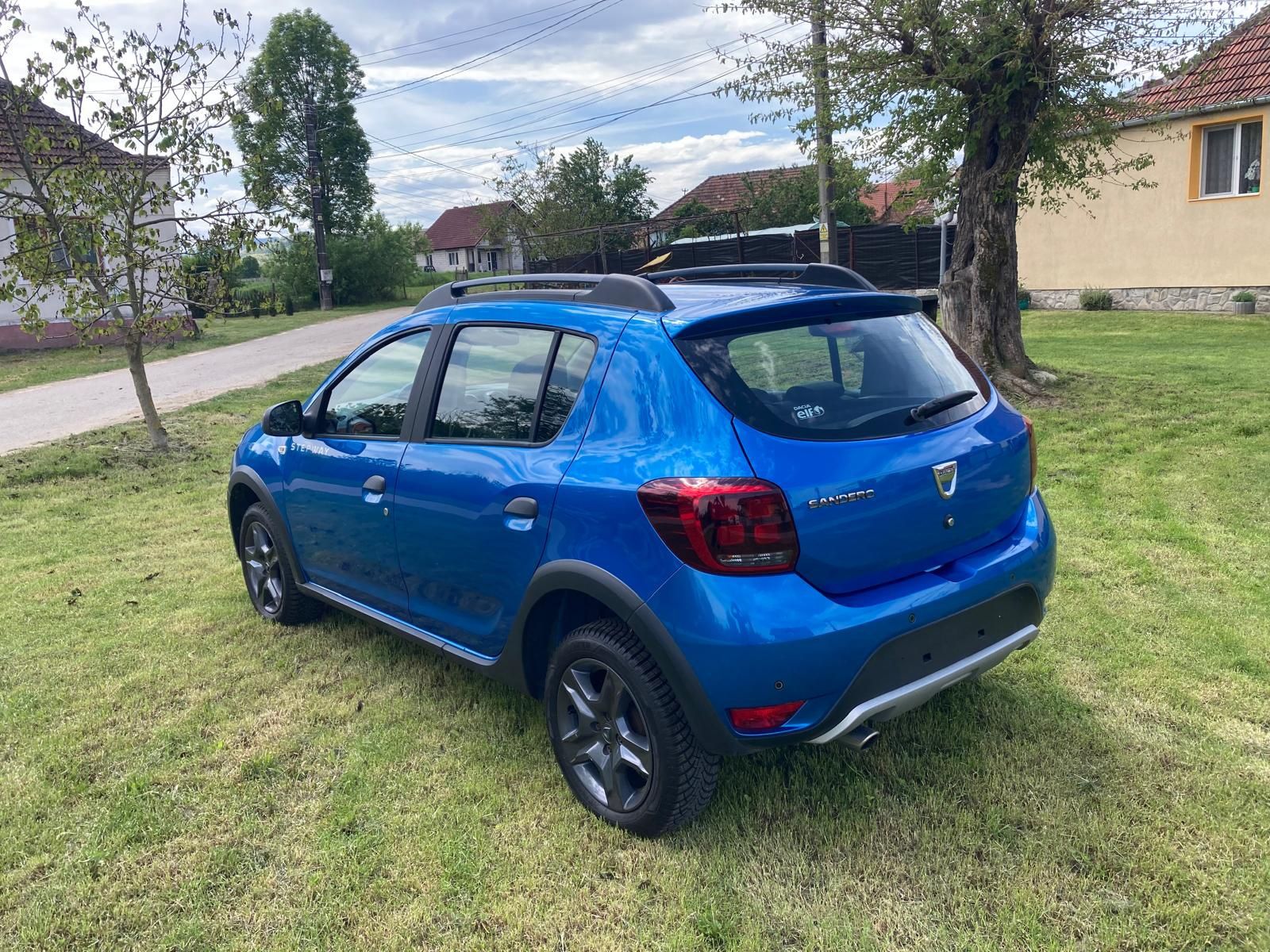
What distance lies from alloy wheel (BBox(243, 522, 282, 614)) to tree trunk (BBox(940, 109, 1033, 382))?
25.8 ft

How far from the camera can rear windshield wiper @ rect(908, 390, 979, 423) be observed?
9.81 ft

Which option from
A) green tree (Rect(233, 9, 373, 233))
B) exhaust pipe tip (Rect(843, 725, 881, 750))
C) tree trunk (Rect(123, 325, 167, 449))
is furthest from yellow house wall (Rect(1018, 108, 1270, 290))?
green tree (Rect(233, 9, 373, 233))

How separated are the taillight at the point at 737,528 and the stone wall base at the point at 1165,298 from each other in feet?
60.0

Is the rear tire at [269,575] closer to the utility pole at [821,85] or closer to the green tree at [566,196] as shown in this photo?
the utility pole at [821,85]

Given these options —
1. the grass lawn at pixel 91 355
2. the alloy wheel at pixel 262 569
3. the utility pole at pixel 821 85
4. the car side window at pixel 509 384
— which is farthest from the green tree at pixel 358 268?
the car side window at pixel 509 384

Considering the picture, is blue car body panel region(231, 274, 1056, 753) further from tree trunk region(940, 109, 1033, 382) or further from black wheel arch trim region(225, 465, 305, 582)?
tree trunk region(940, 109, 1033, 382)

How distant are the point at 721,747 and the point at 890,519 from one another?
82 cm

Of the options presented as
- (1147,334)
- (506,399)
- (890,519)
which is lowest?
(1147,334)

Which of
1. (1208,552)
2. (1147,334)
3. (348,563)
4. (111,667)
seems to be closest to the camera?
(348,563)

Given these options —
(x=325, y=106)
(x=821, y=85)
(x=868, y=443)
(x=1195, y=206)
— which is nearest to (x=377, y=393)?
(x=868, y=443)

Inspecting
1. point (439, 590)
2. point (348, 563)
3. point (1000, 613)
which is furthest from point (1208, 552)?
point (348, 563)

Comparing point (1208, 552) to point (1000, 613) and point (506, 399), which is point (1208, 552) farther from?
point (506, 399)

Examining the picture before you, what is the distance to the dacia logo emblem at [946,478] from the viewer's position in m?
2.88

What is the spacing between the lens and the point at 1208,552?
5176 millimetres
